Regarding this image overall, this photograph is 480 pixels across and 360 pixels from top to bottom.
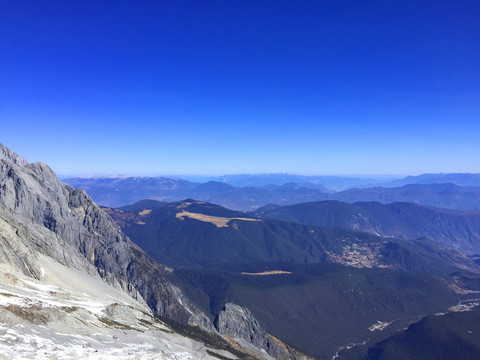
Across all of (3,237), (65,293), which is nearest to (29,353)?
(65,293)

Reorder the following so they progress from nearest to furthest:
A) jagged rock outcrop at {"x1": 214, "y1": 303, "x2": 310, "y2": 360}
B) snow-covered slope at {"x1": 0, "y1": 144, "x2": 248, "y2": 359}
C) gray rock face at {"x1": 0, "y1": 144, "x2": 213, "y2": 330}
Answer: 1. snow-covered slope at {"x1": 0, "y1": 144, "x2": 248, "y2": 359}
2. gray rock face at {"x1": 0, "y1": 144, "x2": 213, "y2": 330}
3. jagged rock outcrop at {"x1": 214, "y1": 303, "x2": 310, "y2": 360}

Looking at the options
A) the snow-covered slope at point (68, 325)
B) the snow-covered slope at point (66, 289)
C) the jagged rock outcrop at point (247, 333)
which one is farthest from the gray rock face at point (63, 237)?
the jagged rock outcrop at point (247, 333)

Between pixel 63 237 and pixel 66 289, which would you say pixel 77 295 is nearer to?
pixel 66 289

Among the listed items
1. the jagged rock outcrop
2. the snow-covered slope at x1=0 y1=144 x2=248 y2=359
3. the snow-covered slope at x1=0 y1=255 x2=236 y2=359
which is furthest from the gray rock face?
the jagged rock outcrop

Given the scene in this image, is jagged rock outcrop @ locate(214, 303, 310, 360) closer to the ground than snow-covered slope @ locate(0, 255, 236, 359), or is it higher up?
closer to the ground

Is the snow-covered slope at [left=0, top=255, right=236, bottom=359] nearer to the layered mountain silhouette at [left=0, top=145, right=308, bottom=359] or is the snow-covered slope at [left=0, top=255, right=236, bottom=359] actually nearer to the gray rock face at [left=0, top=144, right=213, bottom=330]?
the layered mountain silhouette at [left=0, top=145, right=308, bottom=359]
